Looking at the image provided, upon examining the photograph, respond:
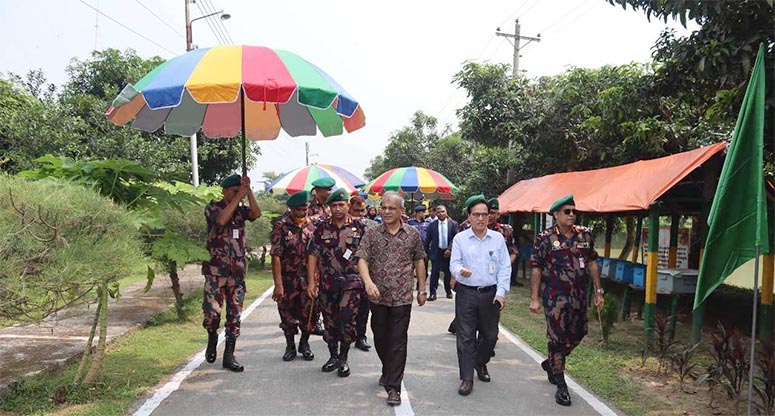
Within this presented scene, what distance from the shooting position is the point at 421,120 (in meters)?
39.3

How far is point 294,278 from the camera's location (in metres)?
6.15

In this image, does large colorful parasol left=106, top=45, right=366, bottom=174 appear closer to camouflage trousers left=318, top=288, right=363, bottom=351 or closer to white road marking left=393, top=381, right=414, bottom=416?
camouflage trousers left=318, top=288, right=363, bottom=351

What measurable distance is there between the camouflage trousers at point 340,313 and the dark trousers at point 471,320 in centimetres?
104

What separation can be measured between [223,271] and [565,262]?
320 centimetres

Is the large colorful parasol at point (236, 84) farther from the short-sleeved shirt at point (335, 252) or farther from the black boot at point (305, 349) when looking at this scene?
the black boot at point (305, 349)

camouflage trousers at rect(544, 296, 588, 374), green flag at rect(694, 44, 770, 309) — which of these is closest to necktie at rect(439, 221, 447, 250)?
camouflage trousers at rect(544, 296, 588, 374)

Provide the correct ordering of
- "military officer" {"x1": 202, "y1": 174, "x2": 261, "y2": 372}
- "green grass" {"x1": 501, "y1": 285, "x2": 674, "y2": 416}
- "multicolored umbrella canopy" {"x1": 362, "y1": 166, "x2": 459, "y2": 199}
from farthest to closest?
"multicolored umbrella canopy" {"x1": 362, "y1": 166, "x2": 459, "y2": 199}, "military officer" {"x1": 202, "y1": 174, "x2": 261, "y2": 372}, "green grass" {"x1": 501, "y1": 285, "x2": 674, "y2": 416}

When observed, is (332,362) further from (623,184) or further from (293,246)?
(623,184)

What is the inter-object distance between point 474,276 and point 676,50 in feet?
11.4

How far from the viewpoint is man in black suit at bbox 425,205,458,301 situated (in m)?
10.3

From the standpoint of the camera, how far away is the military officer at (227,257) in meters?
5.48

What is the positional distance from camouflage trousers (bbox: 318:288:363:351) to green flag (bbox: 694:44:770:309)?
9.72 feet

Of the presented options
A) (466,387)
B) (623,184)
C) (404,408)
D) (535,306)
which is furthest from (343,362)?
(623,184)

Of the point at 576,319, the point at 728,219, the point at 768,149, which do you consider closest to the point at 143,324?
the point at 576,319
